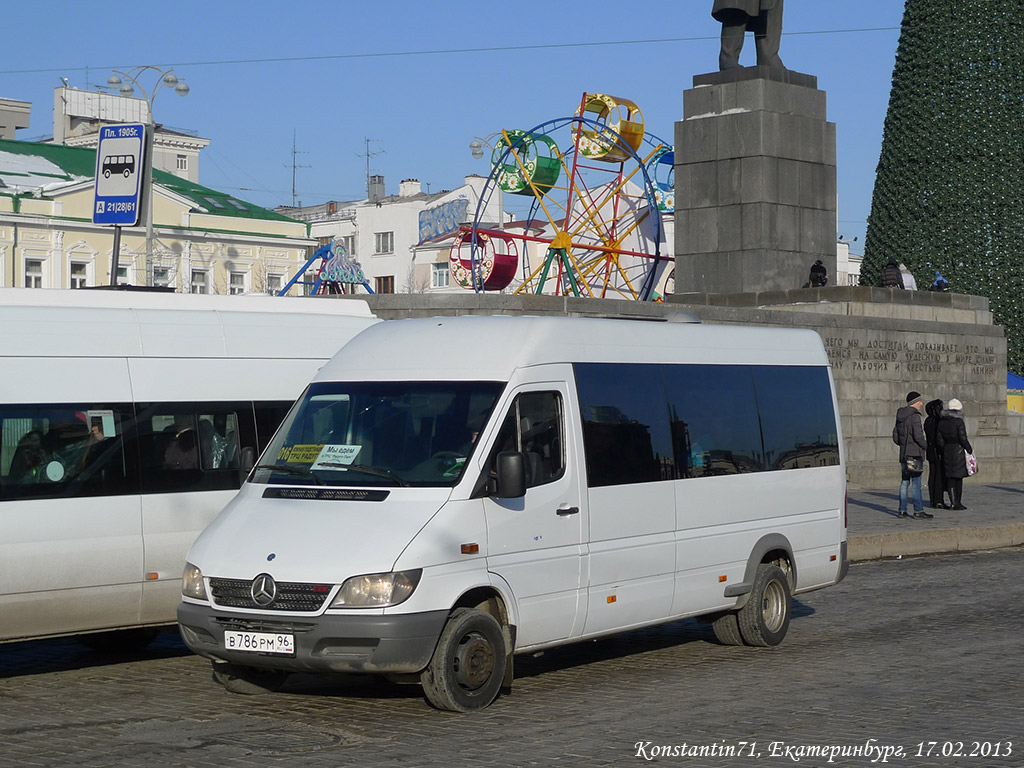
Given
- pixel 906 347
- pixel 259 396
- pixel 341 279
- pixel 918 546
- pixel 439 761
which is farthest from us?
pixel 341 279

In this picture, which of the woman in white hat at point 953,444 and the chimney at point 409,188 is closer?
the woman in white hat at point 953,444

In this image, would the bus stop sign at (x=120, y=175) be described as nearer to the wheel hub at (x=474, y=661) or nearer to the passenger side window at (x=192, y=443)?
the passenger side window at (x=192, y=443)

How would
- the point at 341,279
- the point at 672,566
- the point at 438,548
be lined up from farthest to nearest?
1. the point at 341,279
2. the point at 672,566
3. the point at 438,548

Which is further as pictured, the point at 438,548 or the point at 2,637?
the point at 2,637

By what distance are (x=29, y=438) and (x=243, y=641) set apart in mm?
2292

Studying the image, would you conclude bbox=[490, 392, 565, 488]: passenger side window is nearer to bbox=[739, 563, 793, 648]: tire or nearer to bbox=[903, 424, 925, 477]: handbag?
bbox=[739, 563, 793, 648]: tire

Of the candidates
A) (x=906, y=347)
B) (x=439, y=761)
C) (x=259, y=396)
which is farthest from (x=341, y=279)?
(x=439, y=761)

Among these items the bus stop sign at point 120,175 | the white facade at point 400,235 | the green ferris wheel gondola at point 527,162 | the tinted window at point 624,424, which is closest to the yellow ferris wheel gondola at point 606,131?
the green ferris wheel gondola at point 527,162

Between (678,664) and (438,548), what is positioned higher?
(438,548)

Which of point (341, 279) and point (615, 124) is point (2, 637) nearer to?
point (615, 124)

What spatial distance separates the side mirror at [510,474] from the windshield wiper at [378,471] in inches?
20.5

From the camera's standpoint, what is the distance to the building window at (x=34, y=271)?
2589 inches

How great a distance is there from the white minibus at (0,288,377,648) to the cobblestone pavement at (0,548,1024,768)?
625mm

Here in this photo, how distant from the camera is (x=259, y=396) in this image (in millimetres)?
10422
